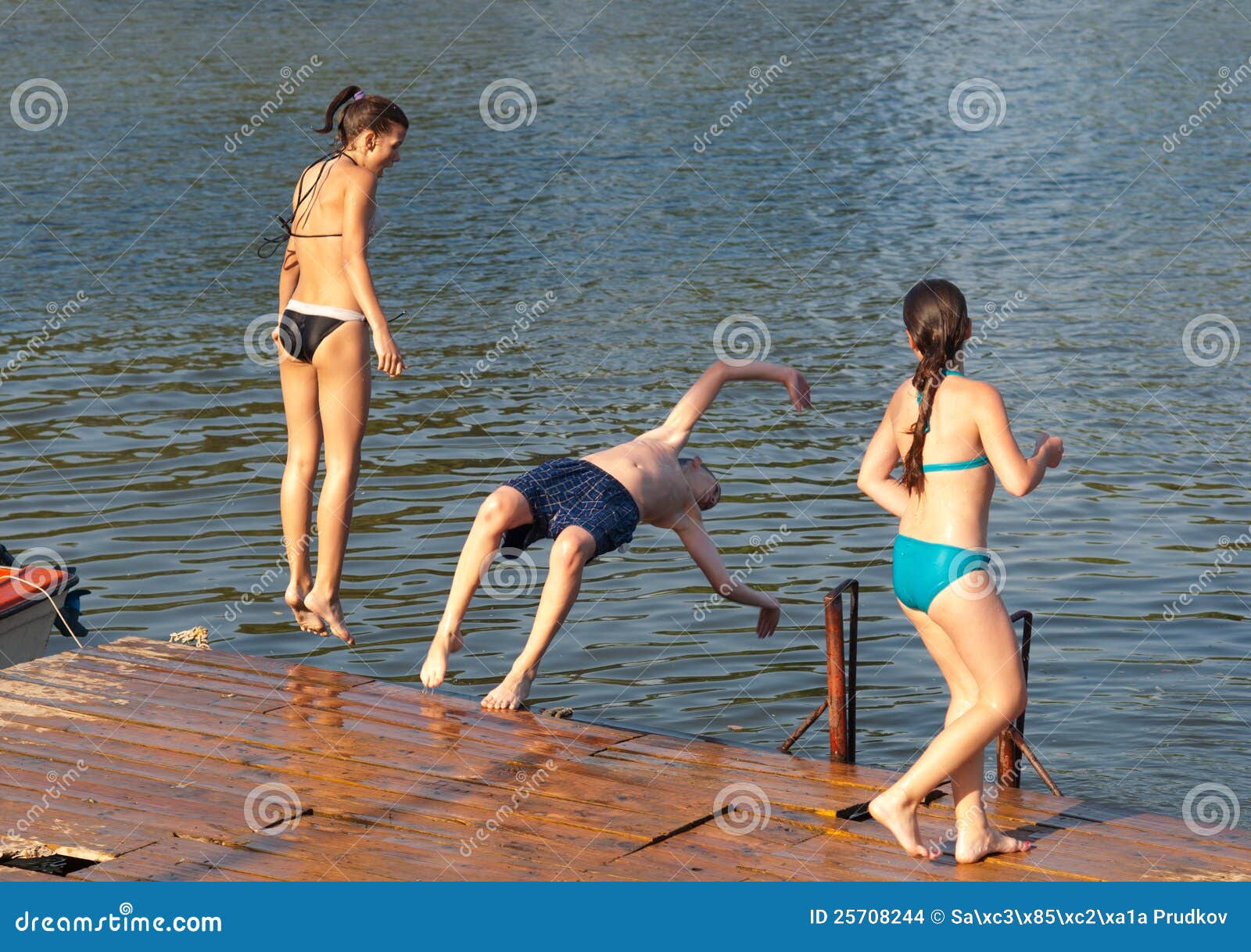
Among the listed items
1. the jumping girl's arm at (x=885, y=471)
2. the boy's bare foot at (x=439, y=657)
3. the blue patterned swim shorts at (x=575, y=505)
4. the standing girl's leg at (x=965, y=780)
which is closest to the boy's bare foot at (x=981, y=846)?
the standing girl's leg at (x=965, y=780)

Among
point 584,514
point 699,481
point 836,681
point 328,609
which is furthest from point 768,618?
point 328,609

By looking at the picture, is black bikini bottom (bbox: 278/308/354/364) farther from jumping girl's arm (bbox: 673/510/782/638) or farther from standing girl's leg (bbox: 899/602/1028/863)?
standing girl's leg (bbox: 899/602/1028/863)

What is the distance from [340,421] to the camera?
7.08 m

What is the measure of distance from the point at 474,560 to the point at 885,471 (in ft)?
6.20

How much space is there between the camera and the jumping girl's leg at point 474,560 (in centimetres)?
657

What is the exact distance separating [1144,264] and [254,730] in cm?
1298

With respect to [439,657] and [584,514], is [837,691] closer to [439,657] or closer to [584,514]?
[584,514]

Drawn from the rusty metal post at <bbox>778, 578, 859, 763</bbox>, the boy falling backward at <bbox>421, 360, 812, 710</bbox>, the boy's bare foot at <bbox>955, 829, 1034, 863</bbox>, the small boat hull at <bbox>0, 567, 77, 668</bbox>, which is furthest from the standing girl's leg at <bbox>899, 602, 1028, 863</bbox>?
the small boat hull at <bbox>0, 567, 77, 668</bbox>

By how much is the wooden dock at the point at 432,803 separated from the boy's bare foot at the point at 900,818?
69mm

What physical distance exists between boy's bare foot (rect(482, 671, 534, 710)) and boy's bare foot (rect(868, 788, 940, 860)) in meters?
1.85

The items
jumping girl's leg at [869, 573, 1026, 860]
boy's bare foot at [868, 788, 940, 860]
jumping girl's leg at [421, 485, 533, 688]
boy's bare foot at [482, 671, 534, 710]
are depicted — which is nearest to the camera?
jumping girl's leg at [869, 573, 1026, 860]

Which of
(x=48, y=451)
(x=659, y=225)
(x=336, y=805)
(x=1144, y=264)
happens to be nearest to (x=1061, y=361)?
(x=1144, y=264)

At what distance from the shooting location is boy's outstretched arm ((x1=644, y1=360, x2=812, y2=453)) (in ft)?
21.6

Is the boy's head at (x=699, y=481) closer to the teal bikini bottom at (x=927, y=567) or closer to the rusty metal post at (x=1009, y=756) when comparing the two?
the rusty metal post at (x=1009, y=756)
